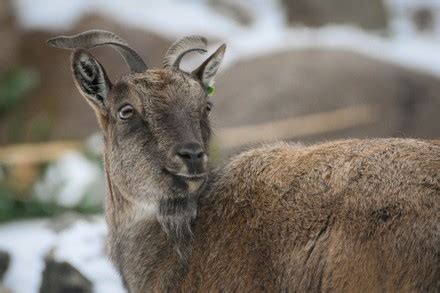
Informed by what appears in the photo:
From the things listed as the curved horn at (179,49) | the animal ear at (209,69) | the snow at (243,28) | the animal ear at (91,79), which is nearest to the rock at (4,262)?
the animal ear at (91,79)

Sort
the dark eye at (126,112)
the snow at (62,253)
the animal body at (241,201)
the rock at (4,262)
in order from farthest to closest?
1. the rock at (4,262)
2. the snow at (62,253)
3. the dark eye at (126,112)
4. the animal body at (241,201)

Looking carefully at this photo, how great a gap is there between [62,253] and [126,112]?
7.85 ft

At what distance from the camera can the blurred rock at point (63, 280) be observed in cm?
854

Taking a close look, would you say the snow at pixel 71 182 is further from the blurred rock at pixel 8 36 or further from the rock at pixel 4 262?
the blurred rock at pixel 8 36

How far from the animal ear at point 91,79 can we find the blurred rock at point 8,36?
11.0m

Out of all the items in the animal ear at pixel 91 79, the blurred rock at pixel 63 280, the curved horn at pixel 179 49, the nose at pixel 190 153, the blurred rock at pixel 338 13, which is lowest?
the blurred rock at pixel 63 280

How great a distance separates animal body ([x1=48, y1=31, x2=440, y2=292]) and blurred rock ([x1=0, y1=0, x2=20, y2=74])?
1096cm

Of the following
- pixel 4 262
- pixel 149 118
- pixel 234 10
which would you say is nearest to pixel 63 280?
pixel 4 262

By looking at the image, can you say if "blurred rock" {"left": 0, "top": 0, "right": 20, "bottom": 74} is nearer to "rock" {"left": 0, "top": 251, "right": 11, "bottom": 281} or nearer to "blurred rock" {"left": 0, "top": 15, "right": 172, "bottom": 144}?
"blurred rock" {"left": 0, "top": 15, "right": 172, "bottom": 144}

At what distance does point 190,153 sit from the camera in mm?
6746

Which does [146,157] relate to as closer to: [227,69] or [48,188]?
[48,188]

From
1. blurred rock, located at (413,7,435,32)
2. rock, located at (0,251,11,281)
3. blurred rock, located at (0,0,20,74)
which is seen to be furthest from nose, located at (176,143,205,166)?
blurred rock, located at (413,7,435,32)

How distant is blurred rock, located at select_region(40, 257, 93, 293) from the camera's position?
28.0 ft

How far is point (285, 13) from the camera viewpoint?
63.8 ft
